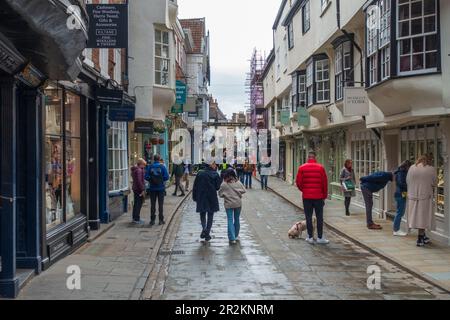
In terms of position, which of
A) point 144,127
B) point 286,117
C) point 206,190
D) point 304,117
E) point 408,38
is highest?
point 408,38

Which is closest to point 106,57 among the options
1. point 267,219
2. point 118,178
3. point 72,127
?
point 118,178

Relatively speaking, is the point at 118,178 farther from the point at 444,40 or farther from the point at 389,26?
the point at 444,40

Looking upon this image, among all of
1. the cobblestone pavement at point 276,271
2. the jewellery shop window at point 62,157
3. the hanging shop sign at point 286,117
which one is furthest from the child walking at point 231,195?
the hanging shop sign at point 286,117

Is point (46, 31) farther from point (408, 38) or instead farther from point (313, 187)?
point (408, 38)

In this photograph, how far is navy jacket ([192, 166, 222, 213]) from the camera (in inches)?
484

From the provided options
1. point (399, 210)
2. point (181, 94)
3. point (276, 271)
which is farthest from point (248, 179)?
point (276, 271)

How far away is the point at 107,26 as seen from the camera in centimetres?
1223

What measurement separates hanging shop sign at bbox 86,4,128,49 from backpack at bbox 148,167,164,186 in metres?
3.53

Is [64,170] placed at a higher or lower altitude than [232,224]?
higher

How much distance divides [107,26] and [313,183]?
535cm

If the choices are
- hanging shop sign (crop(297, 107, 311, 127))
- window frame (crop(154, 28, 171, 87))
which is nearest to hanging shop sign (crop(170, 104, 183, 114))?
hanging shop sign (crop(297, 107, 311, 127))

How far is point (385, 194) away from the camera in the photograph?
53.9 feet

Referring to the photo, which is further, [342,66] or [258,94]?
[258,94]

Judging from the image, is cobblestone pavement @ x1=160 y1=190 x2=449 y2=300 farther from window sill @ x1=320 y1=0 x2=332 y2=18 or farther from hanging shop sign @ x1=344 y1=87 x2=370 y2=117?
window sill @ x1=320 y1=0 x2=332 y2=18
